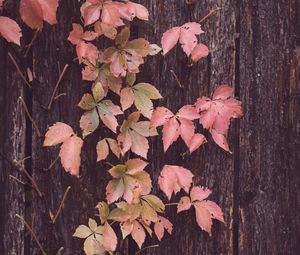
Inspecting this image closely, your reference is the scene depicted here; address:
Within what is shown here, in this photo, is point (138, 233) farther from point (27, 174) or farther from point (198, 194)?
point (27, 174)

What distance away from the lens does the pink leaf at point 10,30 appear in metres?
1.71

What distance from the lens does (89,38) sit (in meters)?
1.85

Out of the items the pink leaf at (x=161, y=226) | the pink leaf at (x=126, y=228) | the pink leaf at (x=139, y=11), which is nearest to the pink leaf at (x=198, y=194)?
the pink leaf at (x=161, y=226)

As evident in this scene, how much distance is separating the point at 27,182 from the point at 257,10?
0.92 metres

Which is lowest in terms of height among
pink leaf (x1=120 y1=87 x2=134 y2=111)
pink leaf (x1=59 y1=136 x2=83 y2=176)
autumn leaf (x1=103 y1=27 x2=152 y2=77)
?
pink leaf (x1=59 y1=136 x2=83 y2=176)

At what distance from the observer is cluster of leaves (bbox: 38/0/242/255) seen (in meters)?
1.84

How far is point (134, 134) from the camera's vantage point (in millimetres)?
1877

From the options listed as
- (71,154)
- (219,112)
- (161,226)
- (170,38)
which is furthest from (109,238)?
(170,38)

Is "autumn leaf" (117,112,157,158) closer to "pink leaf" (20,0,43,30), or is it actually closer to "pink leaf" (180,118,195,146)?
"pink leaf" (180,118,195,146)

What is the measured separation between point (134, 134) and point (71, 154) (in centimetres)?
22

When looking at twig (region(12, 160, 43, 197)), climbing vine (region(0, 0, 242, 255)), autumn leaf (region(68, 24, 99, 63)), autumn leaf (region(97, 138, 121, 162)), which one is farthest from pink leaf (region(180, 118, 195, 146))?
twig (region(12, 160, 43, 197))

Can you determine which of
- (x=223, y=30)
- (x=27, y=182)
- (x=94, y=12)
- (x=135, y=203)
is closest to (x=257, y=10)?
(x=223, y=30)

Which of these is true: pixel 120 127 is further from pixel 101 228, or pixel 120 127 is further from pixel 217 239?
pixel 217 239

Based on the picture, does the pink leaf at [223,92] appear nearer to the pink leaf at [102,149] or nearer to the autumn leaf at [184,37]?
the autumn leaf at [184,37]
